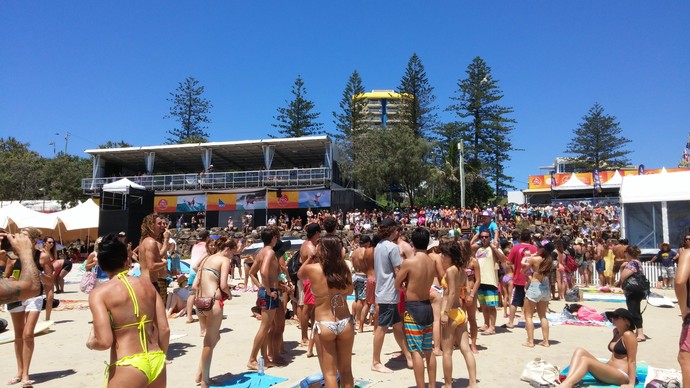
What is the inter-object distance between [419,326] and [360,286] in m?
3.13

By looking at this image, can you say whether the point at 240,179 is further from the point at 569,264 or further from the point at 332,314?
the point at 332,314

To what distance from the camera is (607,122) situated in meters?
47.5

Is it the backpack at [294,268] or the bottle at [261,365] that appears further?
the backpack at [294,268]

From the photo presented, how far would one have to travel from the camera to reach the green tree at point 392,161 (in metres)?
34.2

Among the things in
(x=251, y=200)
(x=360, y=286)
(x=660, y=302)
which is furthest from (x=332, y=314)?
(x=251, y=200)

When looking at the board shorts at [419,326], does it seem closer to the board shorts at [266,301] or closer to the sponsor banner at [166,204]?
the board shorts at [266,301]

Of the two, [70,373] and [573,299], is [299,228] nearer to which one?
[573,299]

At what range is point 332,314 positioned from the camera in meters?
3.74

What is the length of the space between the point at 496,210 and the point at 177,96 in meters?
35.6

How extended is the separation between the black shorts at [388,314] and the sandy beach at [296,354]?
0.62 m

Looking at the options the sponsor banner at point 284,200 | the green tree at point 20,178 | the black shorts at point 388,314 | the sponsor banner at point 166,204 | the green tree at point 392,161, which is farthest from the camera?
the green tree at point 20,178

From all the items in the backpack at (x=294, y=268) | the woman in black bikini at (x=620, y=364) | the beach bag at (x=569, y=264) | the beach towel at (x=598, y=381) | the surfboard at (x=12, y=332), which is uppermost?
the backpack at (x=294, y=268)

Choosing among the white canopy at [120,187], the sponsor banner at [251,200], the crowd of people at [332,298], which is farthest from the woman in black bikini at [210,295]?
the sponsor banner at [251,200]

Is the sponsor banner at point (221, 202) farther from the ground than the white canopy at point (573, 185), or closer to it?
closer to it
